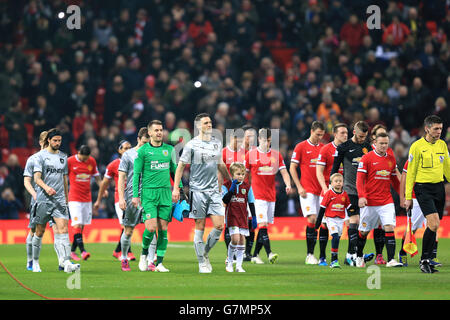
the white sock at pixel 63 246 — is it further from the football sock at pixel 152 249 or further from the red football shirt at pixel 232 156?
the red football shirt at pixel 232 156

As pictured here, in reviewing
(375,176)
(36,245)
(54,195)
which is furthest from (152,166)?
(375,176)

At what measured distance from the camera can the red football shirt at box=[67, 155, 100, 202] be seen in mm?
16984

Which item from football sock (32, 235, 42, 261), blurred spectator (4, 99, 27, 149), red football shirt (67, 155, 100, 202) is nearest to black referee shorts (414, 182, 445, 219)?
football sock (32, 235, 42, 261)

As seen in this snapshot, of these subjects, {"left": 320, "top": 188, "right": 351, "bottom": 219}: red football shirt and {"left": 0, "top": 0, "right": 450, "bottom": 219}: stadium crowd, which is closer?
{"left": 320, "top": 188, "right": 351, "bottom": 219}: red football shirt

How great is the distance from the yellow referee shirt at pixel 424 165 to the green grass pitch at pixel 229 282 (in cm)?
140

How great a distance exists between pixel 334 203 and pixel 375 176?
2.66ft

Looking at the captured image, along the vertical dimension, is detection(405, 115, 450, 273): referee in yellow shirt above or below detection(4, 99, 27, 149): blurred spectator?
below

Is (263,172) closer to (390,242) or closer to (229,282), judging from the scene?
(390,242)

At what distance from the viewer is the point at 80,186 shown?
56.2ft

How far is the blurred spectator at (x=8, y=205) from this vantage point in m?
21.0

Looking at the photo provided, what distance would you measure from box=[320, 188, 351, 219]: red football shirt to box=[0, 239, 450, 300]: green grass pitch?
0.91m

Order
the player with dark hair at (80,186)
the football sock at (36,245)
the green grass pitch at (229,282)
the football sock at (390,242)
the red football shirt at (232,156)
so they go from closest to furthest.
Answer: the green grass pitch at (229,282), the football sock at (36,245), the football sock at (390,242), the red football shirt at (232,156), the player with dark hair at (80,186)

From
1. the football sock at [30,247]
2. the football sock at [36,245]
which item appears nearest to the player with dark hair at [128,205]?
the football sock at [36,245]

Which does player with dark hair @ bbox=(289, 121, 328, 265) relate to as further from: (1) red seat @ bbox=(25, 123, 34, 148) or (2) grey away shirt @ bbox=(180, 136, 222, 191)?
(1) red seat @ bbox=(25, 123, 34, 148)
